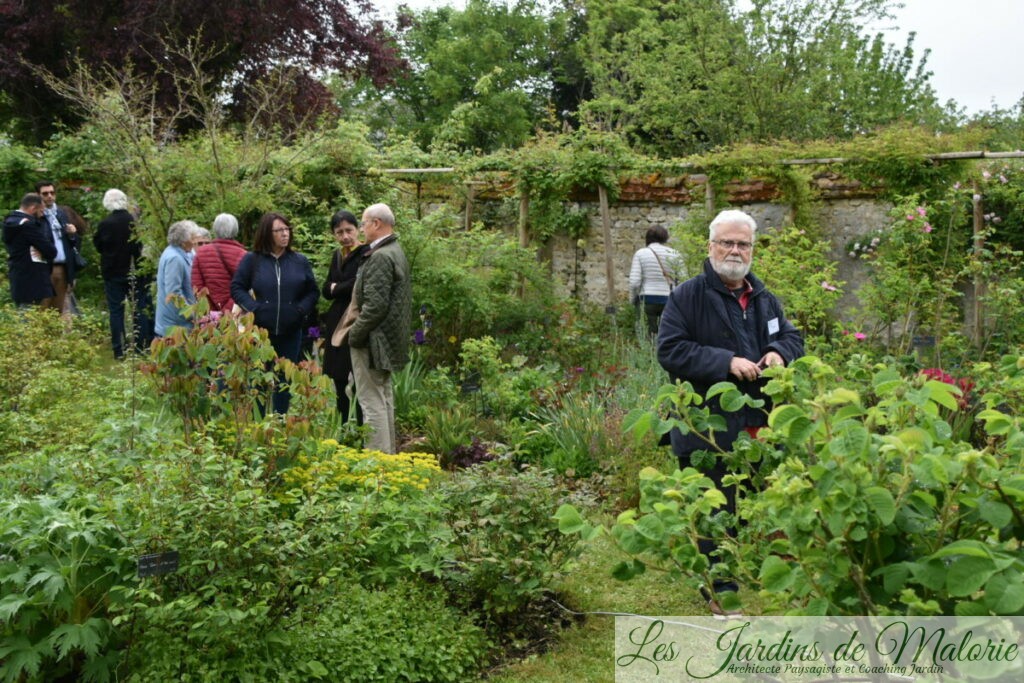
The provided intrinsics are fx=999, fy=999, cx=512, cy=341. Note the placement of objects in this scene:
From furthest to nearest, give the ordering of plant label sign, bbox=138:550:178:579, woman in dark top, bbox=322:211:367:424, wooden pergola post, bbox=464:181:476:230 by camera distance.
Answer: wooden pergola post, bbox=464:181:476:230, woman in dark top, bbox=322:211:367:424, plant label sign, bbox=138:550:178:579

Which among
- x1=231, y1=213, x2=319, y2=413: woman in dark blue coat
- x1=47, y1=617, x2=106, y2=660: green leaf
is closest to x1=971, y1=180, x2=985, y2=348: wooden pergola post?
x1=231, y1=213, x2=319, y2=413: woman in dark blue coat

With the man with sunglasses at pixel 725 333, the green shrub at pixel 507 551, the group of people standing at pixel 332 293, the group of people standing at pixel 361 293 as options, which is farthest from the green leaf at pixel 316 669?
the group of people standing at pixel 332 293

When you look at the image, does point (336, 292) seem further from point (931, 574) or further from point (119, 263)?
point (931, 574)

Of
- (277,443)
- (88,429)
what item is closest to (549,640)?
(277,443)

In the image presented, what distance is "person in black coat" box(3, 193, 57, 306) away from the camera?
10.3 meters

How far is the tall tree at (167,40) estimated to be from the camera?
56.9 feet

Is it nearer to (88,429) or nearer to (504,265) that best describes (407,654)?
(88,429)

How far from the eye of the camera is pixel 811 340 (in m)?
7.76

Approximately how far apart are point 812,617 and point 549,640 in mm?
2438

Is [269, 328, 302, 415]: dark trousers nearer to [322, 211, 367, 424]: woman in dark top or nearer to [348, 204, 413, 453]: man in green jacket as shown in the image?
[322, 211, 367, 424]: woman in dark top

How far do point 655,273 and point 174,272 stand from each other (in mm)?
4375

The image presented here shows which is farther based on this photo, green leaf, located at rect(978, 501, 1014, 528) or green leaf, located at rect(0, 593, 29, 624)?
green leaf, located at rect(0, 593, 29, 624)

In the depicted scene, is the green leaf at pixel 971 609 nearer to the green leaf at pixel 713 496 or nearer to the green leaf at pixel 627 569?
the green leaf at pixel 713 496

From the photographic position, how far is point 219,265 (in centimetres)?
787
